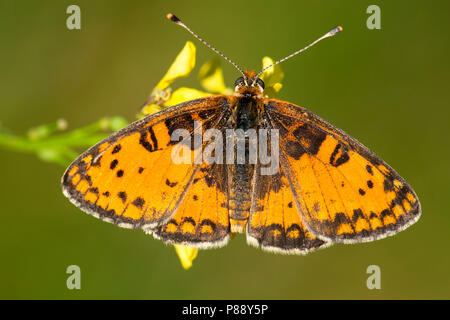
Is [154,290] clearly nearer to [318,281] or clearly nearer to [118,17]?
[318,281]

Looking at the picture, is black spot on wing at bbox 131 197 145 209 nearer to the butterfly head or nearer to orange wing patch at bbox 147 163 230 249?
orange wing patch at bbox 147 163 230 249

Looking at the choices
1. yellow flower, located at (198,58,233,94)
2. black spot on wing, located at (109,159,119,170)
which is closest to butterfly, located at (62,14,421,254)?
black spot on wing, located at (109,159,119,170)

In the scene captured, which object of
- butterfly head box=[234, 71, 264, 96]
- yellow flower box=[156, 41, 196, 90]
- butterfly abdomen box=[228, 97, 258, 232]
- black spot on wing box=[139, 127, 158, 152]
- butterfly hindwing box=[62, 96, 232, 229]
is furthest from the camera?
yellow flower box=[156, 41, 196, 90]

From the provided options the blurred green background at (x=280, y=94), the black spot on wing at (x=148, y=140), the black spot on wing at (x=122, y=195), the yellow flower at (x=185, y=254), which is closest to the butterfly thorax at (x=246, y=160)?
the yellow flower at (x=185, y=254)

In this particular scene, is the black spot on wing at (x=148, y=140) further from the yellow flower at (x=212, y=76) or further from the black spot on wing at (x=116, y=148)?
the yellow flower at (x=212, y=76)

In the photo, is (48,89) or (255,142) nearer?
(255,142)

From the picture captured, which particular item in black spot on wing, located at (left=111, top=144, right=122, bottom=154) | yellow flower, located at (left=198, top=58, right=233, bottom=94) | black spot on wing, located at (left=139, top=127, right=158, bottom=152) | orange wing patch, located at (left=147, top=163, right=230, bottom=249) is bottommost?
orange wing patch, located at (left=147, top=163, right=230, bottom=249)

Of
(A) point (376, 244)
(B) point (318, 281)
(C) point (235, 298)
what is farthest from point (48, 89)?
(A) point (376, 244)

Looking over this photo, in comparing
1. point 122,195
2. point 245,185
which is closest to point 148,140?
point 122,195

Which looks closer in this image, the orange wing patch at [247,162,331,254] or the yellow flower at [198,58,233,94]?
the orange wing patch at [247,162,331,254]
